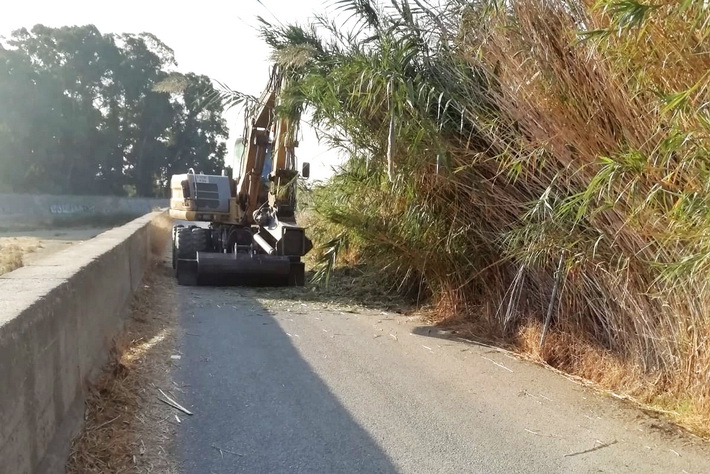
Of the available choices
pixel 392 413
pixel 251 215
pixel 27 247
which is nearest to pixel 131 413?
pixel 392 413

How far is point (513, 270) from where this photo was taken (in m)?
6.98

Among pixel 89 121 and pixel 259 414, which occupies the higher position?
pixel 89 121

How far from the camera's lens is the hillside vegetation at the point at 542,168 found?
4.19 meters

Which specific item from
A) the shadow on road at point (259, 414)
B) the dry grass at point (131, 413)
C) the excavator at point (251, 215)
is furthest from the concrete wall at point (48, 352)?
the excavator at point (251, 215)

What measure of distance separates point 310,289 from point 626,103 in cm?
665

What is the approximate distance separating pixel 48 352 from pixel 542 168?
13.2 feet

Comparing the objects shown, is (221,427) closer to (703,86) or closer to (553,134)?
(553,134)

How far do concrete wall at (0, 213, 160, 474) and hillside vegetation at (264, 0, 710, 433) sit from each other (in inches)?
116

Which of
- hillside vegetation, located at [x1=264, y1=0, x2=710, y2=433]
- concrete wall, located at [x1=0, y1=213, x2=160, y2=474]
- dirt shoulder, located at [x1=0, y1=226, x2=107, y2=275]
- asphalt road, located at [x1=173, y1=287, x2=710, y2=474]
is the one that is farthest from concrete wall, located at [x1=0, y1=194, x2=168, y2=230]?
concrete wall, located at [x1=0, y1=213, x2=160, y2=474]

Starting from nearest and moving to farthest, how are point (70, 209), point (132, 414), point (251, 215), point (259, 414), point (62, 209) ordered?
1. point (132, 414)
2. point (259, 414)
3. point (251, 215)
4. point (62, 209)
5. point (70, 209)

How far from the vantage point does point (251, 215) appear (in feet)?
40.9

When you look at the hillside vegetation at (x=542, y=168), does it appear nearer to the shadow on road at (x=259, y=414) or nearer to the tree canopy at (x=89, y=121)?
the shadow on road at (x=259, y=414)

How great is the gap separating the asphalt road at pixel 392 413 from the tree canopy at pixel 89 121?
109 ft

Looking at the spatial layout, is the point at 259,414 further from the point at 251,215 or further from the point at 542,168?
the point at 251,215
